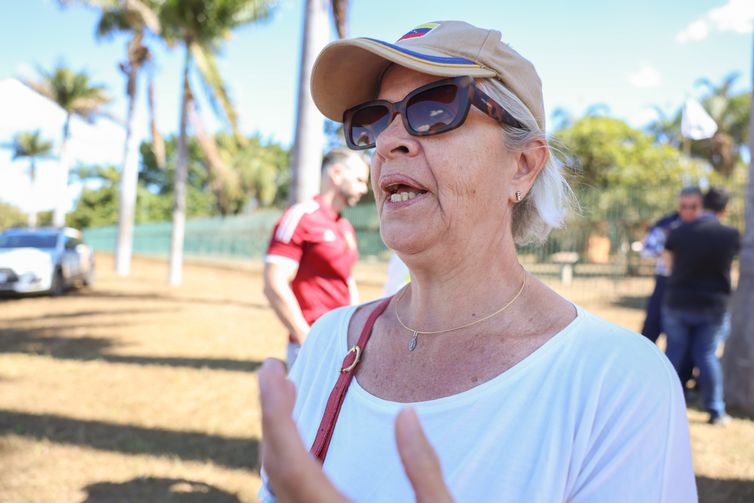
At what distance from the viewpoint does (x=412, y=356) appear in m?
1.48

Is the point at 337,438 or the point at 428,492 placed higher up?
the point at 428,492

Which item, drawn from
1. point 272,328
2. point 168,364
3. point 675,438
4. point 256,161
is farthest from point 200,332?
point 256,161

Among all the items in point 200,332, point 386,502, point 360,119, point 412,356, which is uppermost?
point 360,119

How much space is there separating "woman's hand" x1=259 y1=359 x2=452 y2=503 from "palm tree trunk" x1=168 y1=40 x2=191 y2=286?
56.6ft

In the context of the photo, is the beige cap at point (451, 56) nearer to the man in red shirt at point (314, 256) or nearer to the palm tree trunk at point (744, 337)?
the man in red shirt at point (314, 256)

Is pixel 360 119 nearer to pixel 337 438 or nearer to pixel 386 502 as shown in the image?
pixel 337 438

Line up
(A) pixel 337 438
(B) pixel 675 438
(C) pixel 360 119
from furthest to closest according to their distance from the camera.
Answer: (C) pixel 360 119 → (A) pixel 337 438 → (B) pixel 675 438

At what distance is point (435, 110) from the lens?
1424 mm

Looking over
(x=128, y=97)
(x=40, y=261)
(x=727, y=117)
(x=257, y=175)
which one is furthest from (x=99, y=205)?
(x=727, y=117)

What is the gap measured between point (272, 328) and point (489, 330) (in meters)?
9.24

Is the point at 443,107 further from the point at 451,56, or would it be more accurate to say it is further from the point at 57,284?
the point at 57,284

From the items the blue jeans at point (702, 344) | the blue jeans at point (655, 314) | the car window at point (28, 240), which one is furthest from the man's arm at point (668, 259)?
the car window at point (28, 240)

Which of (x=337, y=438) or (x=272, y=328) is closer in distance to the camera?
(x=337, y=438)

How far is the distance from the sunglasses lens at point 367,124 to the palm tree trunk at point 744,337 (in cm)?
515
